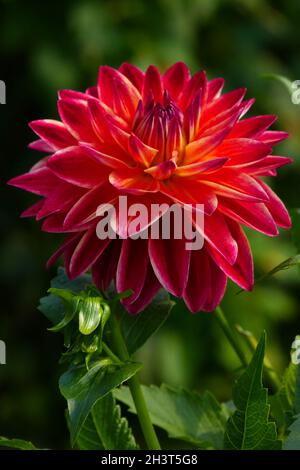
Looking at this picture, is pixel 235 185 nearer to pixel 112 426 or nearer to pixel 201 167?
pixel 201 167

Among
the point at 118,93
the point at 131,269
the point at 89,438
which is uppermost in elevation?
the point at 118,93

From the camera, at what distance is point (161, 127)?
55cm

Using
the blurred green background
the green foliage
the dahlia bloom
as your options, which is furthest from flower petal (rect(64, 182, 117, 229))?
the blurred green background

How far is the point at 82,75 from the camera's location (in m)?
1.63

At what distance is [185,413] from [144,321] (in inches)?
3.1

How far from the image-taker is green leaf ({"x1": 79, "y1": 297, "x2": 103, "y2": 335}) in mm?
478

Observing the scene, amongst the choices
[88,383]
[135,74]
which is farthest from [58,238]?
[88,383]

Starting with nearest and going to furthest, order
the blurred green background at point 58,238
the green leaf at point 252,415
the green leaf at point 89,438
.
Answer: the green leaf at point 252,415 → the green leaf at point 89,438 → the blurred green background at point 58,238

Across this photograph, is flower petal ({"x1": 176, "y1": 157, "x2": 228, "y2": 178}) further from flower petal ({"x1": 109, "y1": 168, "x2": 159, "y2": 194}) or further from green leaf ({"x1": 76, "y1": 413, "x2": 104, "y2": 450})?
green leaf ({"x1": 76, "y1": 413, "x2": 104, "y2": 450})

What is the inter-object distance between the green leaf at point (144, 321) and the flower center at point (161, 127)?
0.29 ft

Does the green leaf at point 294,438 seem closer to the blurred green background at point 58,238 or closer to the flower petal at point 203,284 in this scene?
the flower petal at point 203,284

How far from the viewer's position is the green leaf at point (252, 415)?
0.46 m

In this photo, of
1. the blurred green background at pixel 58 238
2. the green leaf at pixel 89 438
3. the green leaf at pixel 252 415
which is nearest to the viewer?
the green leaf at pixel 252 415

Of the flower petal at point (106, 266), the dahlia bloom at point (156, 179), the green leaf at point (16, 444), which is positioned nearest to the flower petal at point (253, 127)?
the dahlia bloom at point (156, 179)
